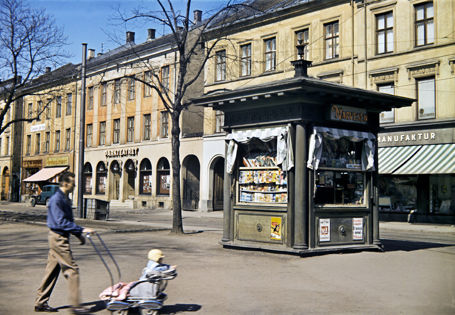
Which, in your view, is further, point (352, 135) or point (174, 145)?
point (174, 145)

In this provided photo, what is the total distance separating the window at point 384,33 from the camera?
26266mm

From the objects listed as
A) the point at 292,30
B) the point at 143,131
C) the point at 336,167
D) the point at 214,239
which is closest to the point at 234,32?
the point at 292,30

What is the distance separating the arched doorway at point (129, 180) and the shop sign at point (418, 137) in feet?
72.9

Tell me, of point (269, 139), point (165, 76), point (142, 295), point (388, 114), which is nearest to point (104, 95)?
point (165, 76)

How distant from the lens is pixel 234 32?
3431cm

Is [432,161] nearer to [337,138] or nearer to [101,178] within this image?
[337,138]

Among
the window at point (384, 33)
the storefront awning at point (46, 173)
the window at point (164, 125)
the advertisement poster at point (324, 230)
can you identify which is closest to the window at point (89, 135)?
the storefront awning at point (46, 173)

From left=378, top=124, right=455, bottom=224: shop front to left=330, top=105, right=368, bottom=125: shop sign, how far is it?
1215 cm

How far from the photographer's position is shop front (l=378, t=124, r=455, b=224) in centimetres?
2348

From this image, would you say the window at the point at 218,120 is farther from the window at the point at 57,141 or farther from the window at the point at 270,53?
the window at the point at 57,141

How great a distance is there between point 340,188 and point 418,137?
46.1 ft

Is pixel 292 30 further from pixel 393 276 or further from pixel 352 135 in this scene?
pixel 393 276

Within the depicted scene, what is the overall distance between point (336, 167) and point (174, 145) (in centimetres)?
697

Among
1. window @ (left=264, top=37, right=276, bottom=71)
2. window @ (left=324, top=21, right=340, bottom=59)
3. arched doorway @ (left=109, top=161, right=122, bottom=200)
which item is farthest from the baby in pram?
arched doorway @ (left=109, top=161, right=122, bottom=200)
